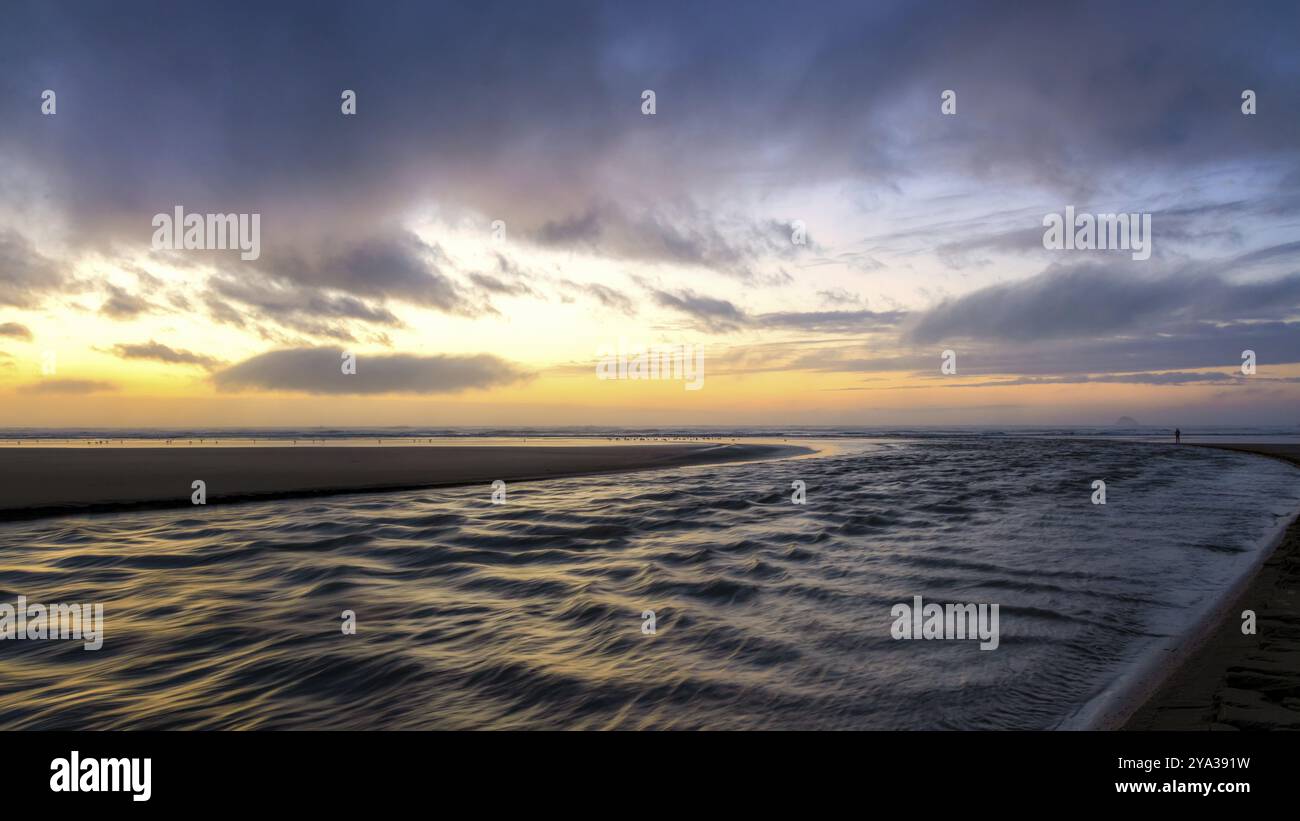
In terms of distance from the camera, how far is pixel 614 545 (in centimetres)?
1437

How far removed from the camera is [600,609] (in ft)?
30.9

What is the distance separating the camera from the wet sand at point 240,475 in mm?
19969

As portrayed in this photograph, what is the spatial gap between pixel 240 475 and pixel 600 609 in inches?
1012

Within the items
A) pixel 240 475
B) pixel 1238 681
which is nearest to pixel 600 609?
pixel 1238 681

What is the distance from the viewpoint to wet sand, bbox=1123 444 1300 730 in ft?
15.7

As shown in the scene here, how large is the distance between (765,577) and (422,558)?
281 inches

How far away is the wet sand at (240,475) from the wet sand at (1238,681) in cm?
2368

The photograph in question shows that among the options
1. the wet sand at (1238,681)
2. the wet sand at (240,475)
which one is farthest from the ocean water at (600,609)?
the wet sand at (240,475)

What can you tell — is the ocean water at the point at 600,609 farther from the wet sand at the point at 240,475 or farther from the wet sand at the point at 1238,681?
the wet sand at the point at 240,475

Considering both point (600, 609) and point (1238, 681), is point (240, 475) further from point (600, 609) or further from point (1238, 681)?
Answer: point (1238, 681)

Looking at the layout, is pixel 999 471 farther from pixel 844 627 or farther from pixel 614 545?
pixel 844 627
